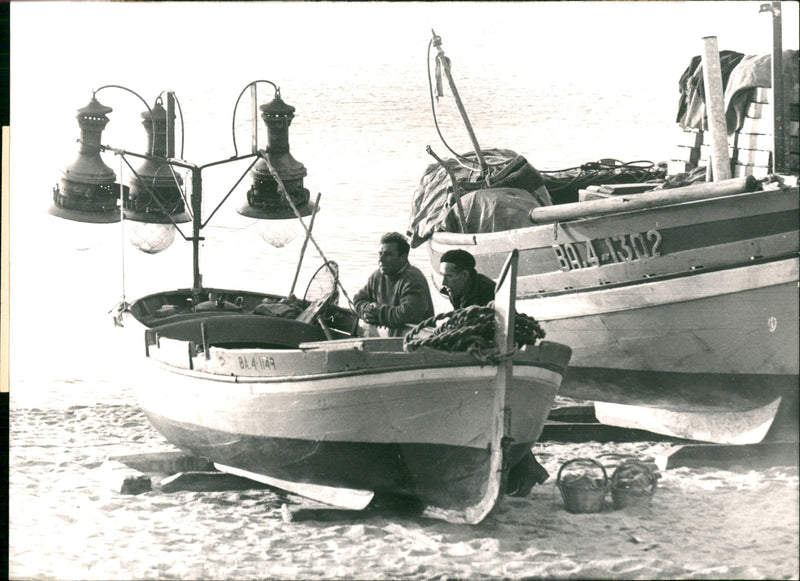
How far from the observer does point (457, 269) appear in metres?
5.59

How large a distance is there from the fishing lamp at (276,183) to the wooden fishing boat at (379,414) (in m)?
1.46

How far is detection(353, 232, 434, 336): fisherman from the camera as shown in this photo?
6.05 metres

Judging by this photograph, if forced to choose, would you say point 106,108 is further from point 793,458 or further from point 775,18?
point 793,458

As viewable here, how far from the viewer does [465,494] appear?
554 centimetres

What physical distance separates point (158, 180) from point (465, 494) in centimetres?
318

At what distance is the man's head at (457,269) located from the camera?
5.59m

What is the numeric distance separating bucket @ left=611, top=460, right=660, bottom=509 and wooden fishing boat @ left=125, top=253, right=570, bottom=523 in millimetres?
623

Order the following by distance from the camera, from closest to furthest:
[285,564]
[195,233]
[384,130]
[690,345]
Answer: [285,564], [690,345], [195,233], [384,130]

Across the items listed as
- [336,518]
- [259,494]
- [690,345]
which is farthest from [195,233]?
[690,345]

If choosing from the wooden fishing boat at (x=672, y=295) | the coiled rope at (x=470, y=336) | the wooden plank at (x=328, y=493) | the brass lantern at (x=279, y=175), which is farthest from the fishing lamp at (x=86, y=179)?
the coiled rope at (x=470, y=336)

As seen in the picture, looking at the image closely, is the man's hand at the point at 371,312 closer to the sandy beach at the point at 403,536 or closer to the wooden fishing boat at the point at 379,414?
the wooden fishing boat at the point at 379,414

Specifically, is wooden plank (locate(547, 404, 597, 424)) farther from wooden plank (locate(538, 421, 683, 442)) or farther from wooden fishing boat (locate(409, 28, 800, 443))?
wooden plank (locate(538, 421, 683, 442))

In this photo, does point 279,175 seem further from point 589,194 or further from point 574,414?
point 574,414

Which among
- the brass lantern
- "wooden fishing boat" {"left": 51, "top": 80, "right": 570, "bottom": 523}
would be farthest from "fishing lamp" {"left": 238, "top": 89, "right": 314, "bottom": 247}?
"wooden fishing boat" {"left": 51, "top": 80, "right": 570, "bottom": 523}
